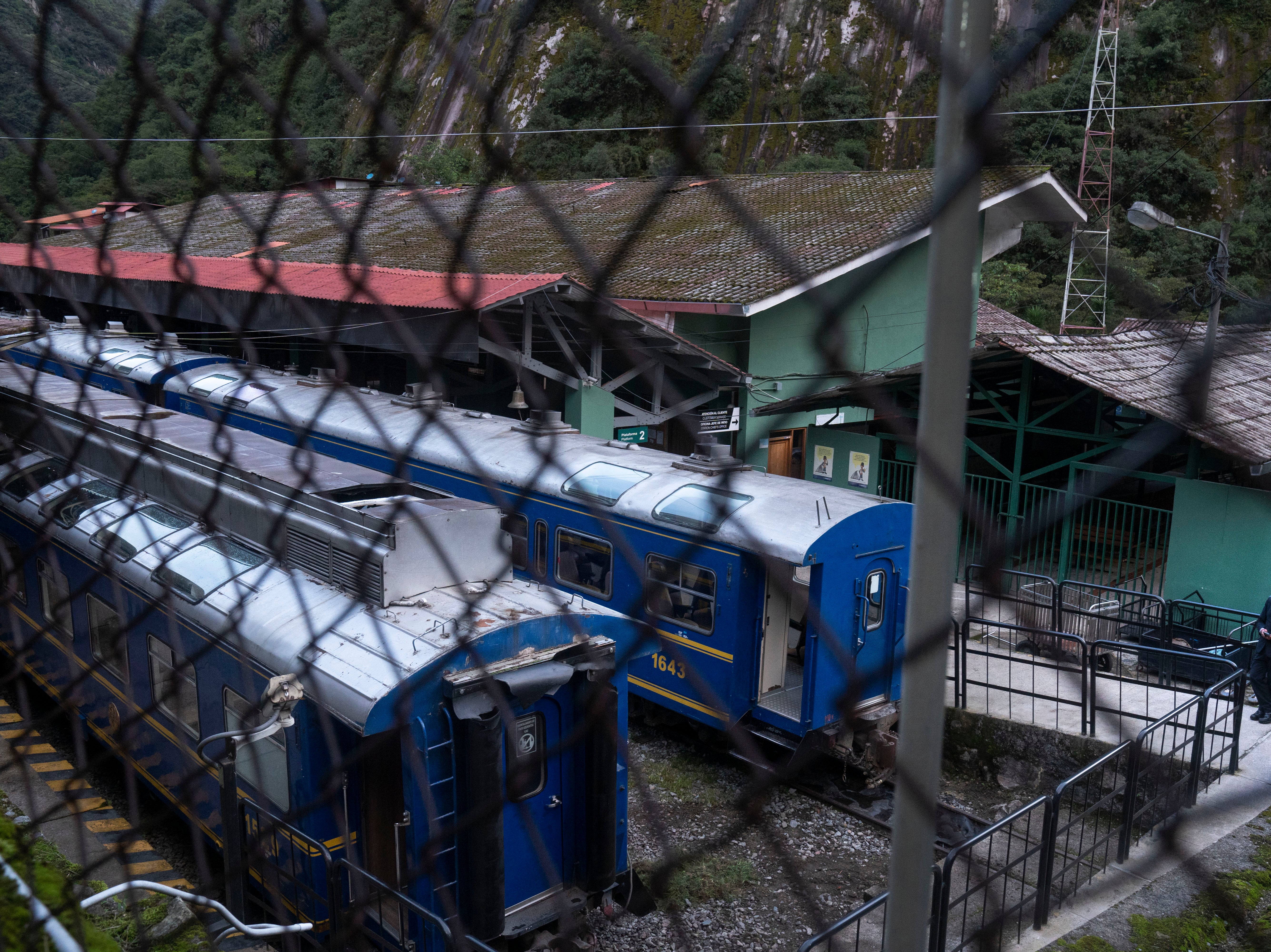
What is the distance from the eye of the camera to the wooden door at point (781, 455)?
36.1 feet

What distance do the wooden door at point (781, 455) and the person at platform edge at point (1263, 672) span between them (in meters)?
4.89

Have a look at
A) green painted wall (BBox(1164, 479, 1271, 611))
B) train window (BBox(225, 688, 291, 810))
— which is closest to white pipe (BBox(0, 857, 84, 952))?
train window (BBox(225, 688, 291, 810))

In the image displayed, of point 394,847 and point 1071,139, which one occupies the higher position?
point 1071,139

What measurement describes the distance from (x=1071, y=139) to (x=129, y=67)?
3.62 ft

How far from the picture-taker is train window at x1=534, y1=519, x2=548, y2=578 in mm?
7617

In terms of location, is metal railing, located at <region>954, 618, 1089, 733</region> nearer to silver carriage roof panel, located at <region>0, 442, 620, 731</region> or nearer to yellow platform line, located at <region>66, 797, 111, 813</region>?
silver carriage roof panel, located at <region>0, 442, 620, 731</region>

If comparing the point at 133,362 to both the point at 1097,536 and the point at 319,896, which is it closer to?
the point at 319,896

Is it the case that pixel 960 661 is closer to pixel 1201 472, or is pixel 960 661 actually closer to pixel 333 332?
pixel 1201 472

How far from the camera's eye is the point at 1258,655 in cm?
710

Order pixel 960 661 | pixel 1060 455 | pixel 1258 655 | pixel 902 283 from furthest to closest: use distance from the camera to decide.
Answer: pixel 1060 455
pixel 960 661
pixel 1258 655
pixel 902 283

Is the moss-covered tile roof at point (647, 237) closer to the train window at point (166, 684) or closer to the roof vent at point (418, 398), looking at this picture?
the roof vent at point (418, 398)

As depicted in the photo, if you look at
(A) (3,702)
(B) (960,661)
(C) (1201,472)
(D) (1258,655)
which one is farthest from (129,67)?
(C) (1201,472)

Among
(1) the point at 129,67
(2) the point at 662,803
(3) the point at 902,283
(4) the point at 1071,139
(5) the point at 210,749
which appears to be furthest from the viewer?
(2) the point at 662,803

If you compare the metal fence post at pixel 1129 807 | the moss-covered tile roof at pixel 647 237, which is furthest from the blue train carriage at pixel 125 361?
the metal fence post at pixel 1129 807
